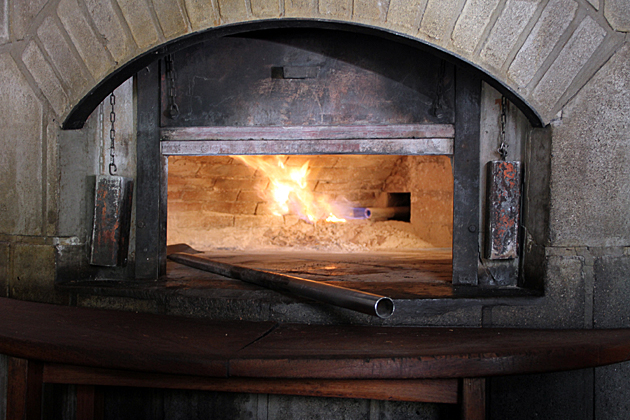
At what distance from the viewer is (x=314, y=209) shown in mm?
7074

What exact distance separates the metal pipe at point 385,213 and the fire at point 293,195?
388 mm

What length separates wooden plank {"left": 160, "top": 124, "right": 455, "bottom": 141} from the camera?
338cm

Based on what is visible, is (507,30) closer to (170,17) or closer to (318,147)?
(318,147)

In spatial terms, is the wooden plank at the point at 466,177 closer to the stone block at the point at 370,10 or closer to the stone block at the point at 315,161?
the stone block at the point at 370,10

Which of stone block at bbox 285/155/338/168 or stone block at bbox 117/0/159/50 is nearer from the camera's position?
stone block at bbox 117/0/159/50

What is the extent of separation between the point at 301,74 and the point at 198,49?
2.66ft

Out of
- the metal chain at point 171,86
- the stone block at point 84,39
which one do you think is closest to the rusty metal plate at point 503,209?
the metal chain at point 171,86

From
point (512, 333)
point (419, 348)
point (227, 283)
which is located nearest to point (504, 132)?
point (512, 333)

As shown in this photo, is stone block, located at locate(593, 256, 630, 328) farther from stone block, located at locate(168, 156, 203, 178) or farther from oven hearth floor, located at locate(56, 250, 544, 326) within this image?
stone block, located at locate(168, 156, 203, 178)

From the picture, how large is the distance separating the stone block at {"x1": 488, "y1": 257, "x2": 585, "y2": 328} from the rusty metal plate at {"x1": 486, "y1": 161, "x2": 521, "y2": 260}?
0.39 metres

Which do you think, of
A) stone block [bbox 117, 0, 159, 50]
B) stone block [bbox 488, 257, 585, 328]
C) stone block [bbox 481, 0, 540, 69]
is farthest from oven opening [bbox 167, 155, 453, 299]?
stone block [bbox 481, 0, 540, 69]

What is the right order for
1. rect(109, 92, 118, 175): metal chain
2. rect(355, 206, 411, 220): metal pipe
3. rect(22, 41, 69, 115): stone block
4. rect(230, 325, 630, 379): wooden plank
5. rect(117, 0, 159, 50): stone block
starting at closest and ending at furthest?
rect(230, 325, 630, 379): wooden plank → rect(117, 0, 159, 50): stone block → rect(22, 41, 69, 115): stone block → rect(109, 92, 118, 175): metal chain → rect(355, 206, 411, 220): metal pipe

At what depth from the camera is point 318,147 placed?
136 inches

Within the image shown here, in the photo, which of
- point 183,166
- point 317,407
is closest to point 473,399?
point 317,407
